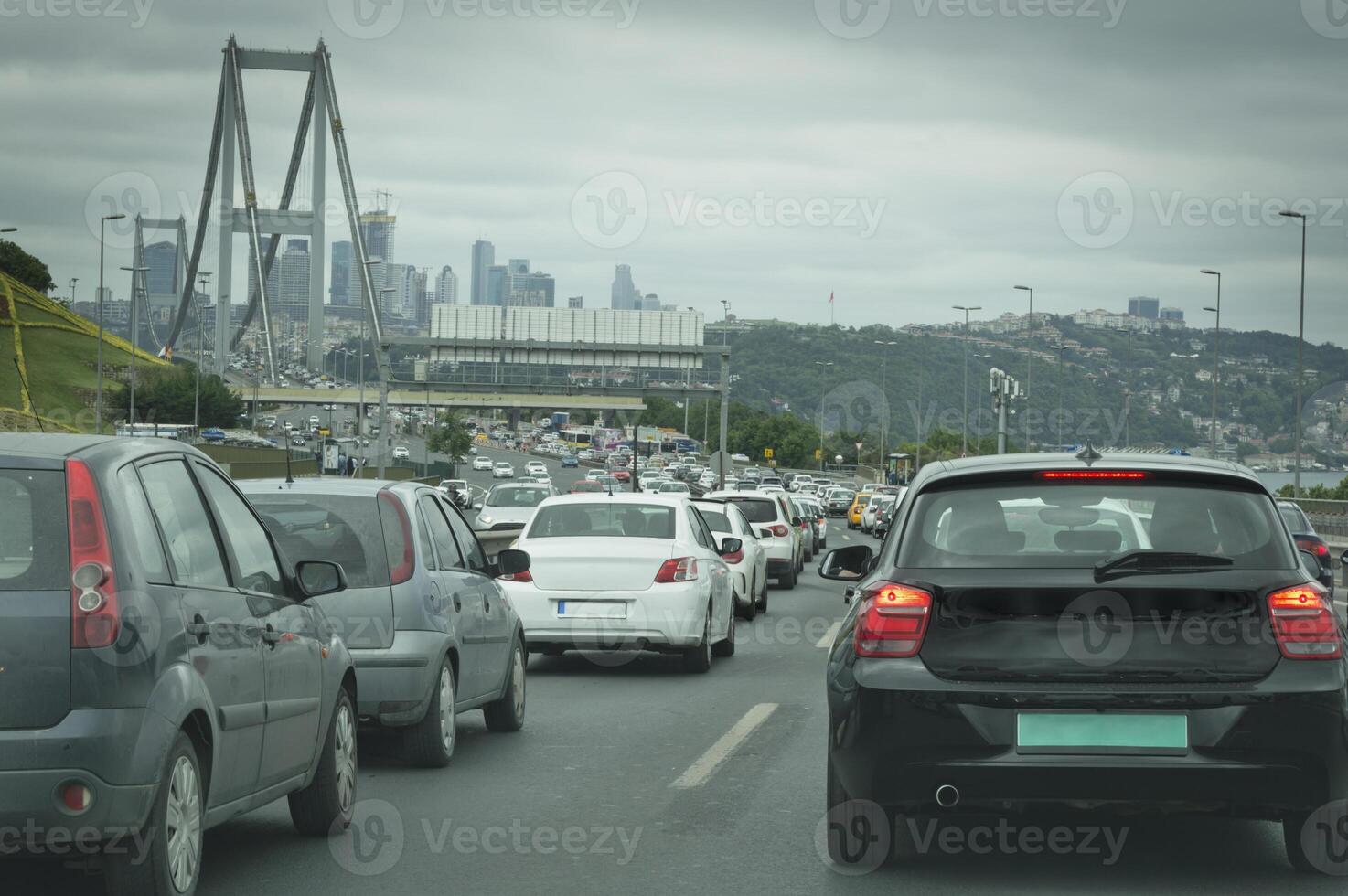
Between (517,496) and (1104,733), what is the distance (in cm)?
3096

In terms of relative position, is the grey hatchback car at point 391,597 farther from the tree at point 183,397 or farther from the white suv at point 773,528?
the tree at point 183,397

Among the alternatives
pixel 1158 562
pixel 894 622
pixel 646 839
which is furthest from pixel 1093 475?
pixel 646 839

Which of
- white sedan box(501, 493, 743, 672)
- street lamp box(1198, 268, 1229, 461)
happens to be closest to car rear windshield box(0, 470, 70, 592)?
white sedan box(501, 493, 743, 672)

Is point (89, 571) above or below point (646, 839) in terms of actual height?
above

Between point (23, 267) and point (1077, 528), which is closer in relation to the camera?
point (1077, 528)

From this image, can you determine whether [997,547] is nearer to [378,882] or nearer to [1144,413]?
[378,882]

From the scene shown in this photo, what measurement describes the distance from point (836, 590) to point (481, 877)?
72.1ft

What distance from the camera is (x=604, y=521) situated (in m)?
14.9

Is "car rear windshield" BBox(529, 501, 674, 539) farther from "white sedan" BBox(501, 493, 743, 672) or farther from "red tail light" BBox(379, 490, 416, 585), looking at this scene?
"red tail light" BBox(379, 490, 416, 585)

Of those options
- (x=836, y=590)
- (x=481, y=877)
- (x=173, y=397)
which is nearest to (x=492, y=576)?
(x=481, y=877)

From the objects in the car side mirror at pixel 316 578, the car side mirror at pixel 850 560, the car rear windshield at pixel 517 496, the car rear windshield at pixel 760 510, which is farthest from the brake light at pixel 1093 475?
the car rear windshield at pixel 517 496

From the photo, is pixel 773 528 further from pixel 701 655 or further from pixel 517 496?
pixel 701 655

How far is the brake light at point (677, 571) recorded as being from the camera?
13992 millimetres

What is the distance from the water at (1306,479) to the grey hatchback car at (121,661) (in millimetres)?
32930
